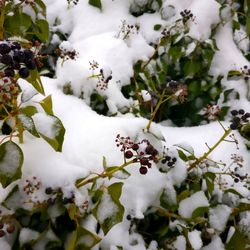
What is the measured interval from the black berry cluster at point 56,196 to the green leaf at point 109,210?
8 centimetres

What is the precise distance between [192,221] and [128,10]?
4.12 ft

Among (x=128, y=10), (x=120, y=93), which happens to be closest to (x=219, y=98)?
(x=120, y=93)

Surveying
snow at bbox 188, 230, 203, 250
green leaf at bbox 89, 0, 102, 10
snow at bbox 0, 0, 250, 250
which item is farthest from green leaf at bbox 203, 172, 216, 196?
green leaf at bbox 89, 0, 102, 10

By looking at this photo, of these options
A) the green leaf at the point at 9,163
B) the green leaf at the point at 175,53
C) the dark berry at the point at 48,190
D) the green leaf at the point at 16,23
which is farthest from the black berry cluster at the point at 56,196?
the green leaf at the point at 175,53

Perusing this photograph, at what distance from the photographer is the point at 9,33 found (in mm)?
1458

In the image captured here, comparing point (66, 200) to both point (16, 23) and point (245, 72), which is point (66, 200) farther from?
point (245, 72)

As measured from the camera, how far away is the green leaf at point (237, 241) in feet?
4.39

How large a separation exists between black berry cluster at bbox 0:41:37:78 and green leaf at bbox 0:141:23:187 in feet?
0.64

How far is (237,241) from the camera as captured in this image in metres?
1.34

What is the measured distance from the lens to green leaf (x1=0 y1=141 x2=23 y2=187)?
38.4 inches

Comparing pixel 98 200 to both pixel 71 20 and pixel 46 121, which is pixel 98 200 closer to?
pixel 46 121

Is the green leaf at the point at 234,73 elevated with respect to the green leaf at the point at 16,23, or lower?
lower

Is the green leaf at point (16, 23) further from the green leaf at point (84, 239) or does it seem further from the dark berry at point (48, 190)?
the green leaf at point (84, 239)

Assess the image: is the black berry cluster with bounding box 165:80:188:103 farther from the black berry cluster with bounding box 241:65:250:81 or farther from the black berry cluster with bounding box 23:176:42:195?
the black berry cluster with bounding box 241:65:250:81
